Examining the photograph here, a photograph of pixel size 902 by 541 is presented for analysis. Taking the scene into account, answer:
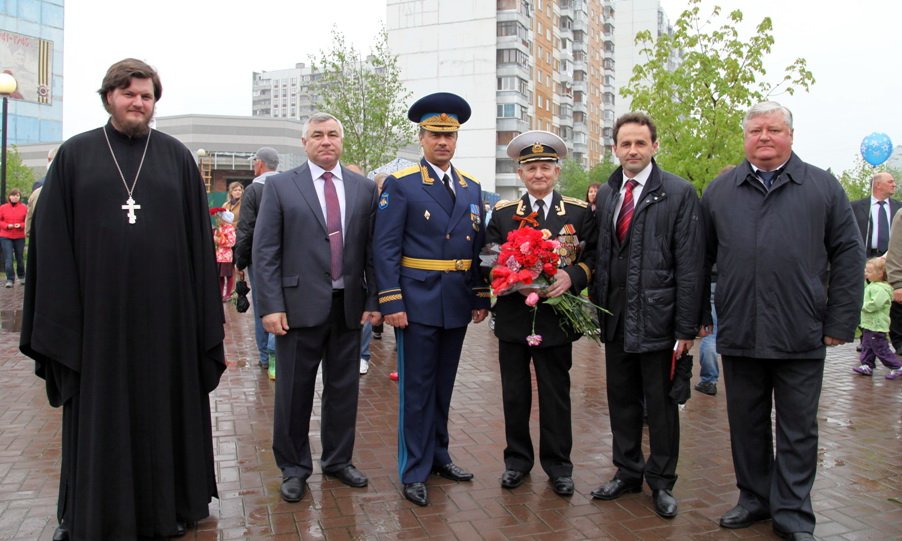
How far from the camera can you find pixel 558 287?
430cm

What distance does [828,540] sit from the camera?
386cm

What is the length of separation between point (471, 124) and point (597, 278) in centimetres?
5892

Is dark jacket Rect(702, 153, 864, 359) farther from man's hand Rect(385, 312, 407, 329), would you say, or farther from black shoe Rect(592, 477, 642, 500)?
man's hand Rect(385, 312, 407, 329)

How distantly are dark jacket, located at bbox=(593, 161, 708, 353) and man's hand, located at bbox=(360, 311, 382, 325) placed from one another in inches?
59.5

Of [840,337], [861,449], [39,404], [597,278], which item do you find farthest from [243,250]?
[861,449]

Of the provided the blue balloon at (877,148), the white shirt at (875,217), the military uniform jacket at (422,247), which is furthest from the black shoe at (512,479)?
the blue balloon at (877,148)

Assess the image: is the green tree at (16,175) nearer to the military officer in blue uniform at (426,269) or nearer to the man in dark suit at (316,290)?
the man in dark suit at (316,290)

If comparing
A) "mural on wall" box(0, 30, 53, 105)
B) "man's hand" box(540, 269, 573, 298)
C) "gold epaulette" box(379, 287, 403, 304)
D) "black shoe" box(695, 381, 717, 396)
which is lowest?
"black shoe" box(695, 381, 717, 396)

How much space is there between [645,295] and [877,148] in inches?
591

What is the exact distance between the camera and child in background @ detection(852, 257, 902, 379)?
27.4 ft

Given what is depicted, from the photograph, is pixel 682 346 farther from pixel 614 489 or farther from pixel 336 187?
A: pixel 336 187

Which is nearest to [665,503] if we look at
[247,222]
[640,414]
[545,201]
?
[640,414]

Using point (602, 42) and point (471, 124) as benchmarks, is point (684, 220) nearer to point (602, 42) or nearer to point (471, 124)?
point (471, 124)

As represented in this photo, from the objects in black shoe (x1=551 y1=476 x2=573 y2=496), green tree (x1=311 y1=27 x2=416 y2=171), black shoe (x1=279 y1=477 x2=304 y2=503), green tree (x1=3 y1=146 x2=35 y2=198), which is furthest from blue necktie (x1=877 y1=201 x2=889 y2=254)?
green tree (x1=3 y1=146 x2=35 y2=198)
